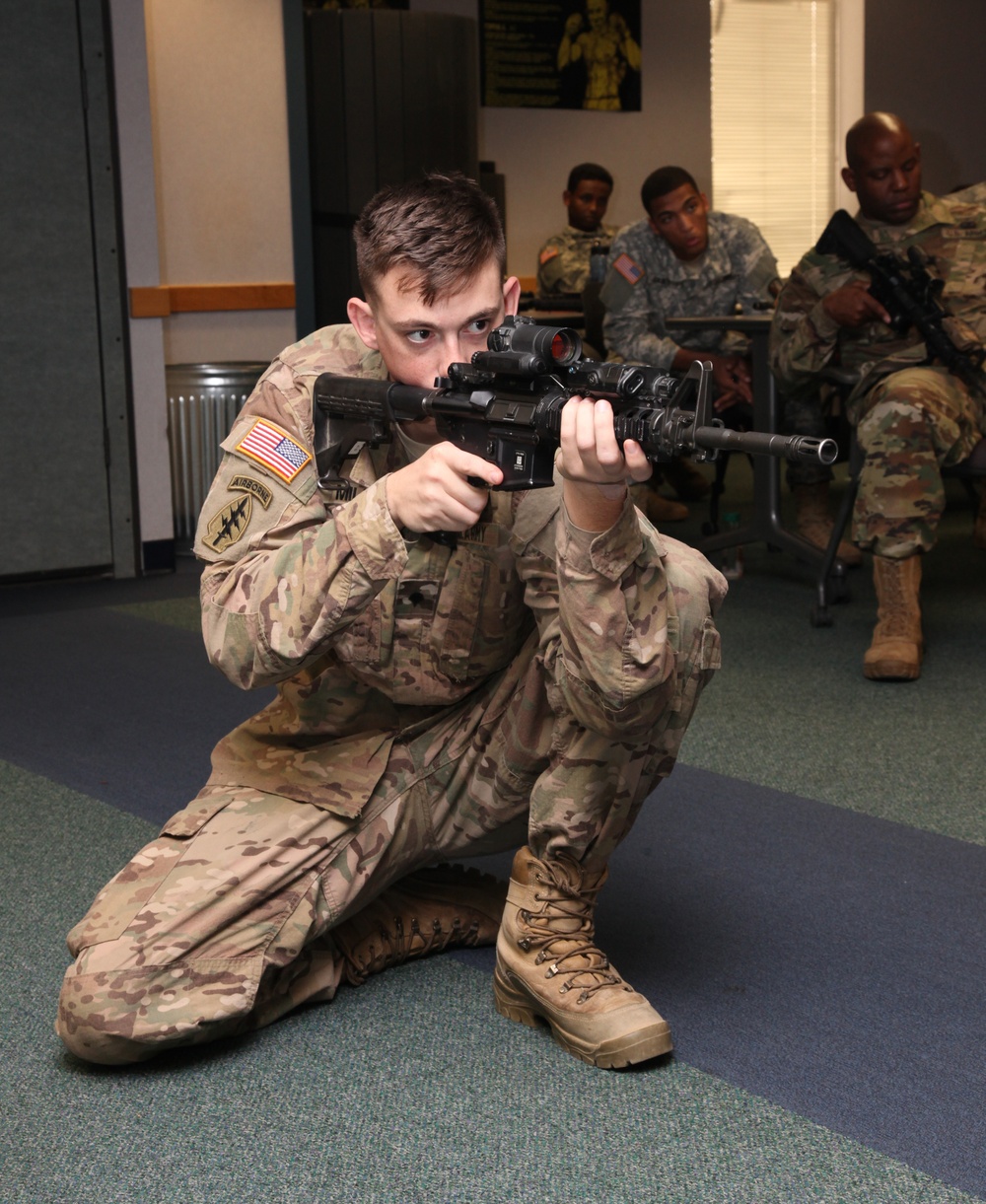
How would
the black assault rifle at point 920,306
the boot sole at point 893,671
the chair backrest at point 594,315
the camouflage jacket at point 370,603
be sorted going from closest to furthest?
the camouflage jacket at point 370,603
the boot sole at point 893,671
the black assault rifle at point 920,306
the chair backrest at point 594,315

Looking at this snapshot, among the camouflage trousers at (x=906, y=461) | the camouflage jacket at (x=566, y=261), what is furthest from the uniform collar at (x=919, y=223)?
the camouflage jacket at (x=566, y=261)

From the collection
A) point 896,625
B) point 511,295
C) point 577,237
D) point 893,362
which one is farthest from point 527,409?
point 577,237

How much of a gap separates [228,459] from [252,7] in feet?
11.3

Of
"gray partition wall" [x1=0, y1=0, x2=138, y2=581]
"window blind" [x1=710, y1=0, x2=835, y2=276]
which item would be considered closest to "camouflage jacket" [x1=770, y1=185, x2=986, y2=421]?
"gray partition wall" [x1=0, y1=0, x2=138, y2=581]

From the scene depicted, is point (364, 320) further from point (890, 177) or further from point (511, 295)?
point (890, 177)

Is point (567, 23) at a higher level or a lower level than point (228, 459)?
higher

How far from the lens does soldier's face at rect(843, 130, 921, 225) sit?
139 inches

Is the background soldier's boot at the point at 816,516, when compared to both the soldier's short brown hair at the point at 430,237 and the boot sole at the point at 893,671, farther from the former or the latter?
the soldier's short brown hair at the point at 430,237

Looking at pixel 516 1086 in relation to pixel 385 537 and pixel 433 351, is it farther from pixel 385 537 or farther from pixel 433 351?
pixel 433 351

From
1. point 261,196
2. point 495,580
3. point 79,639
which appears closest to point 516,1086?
point 495,580

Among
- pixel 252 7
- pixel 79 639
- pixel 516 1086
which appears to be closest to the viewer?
pixel 516 1086

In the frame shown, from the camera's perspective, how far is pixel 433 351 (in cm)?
149

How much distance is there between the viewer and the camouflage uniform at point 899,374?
3109 millimetres

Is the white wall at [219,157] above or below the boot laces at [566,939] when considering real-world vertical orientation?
above
